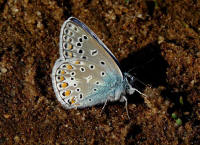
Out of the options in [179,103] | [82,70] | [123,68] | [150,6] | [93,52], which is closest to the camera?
[93,52]

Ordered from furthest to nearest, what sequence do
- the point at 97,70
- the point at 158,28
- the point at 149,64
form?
the point at 158,28, the point at 149,64, the point at 97,70

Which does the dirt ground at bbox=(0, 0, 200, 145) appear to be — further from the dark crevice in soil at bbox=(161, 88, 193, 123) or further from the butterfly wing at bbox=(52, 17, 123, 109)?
the butterfly wing at bbox=(52, 17, 123, 109)

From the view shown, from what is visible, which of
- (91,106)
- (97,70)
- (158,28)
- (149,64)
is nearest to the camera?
(97,70)

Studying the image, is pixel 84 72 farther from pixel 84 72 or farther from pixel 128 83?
pixel 128 83

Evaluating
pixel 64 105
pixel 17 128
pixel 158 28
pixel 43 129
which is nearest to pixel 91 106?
pixel 64 105

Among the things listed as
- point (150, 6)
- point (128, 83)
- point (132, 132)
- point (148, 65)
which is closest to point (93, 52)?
point (128, 83)

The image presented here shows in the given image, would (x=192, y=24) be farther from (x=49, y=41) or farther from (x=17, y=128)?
(x=17, y=128)

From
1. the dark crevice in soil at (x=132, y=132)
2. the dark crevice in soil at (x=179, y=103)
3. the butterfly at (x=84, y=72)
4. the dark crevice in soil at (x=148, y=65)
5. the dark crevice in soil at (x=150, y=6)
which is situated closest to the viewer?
the butterfly at (x=84, y=72)

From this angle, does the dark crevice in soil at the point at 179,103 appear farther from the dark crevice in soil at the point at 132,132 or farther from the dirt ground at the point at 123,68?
the dark crevice in soil at the point at 132,132

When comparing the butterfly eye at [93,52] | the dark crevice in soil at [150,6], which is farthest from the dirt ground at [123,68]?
the butterfly eye at [93,52]
